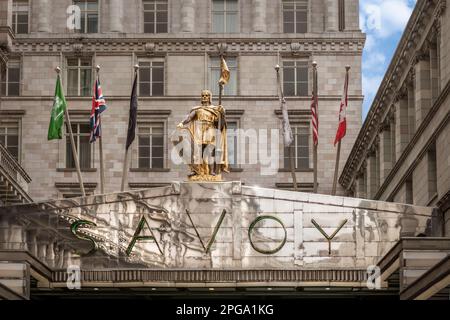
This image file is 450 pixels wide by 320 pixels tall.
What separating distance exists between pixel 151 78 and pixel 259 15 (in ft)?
25.9

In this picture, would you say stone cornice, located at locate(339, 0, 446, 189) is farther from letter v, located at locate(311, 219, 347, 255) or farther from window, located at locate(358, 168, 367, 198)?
letter v, located at locate(311, 219, 347, 255)

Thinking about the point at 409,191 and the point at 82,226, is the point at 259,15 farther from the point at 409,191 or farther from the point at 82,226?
the point at 82,226

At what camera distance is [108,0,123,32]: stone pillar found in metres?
99.6

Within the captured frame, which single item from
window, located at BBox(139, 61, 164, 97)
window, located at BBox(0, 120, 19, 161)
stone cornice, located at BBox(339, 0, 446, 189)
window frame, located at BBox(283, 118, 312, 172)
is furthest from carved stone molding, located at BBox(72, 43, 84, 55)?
stone cornice, located at BBox(339, 0, 446, 189)

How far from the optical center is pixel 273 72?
98625 mm

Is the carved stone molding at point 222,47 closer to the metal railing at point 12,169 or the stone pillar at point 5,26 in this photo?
the metal railing at point 12,169

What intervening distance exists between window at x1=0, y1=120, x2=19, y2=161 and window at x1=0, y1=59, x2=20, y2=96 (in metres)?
2.03

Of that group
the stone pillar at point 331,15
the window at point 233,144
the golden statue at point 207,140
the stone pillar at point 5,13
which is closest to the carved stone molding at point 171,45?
the stone pillar at point 331,15

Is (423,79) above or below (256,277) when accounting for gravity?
above
